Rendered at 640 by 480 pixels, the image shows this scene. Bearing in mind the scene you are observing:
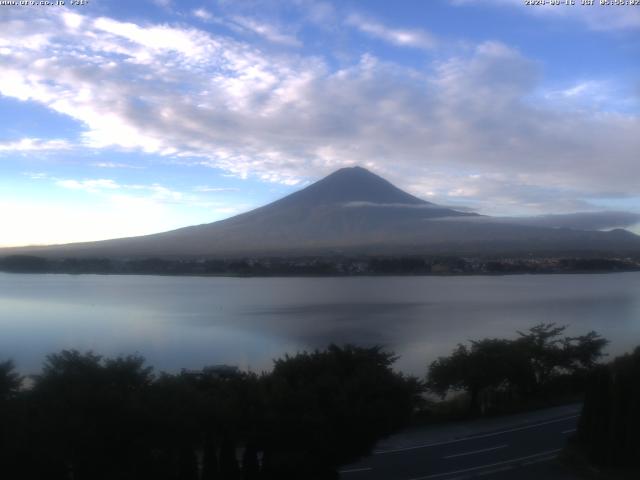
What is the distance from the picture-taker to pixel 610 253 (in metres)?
56.0

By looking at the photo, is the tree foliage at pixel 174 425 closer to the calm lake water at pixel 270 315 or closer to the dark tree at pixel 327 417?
the dark tree at pixel 327 417

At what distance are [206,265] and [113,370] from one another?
38.3 m

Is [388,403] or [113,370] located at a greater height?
[113,370]

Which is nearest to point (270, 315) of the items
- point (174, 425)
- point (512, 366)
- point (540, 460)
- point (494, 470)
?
point (512, 366)

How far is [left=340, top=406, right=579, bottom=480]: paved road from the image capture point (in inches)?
274

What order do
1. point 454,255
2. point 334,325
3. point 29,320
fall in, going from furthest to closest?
point 454,255, point 334,325, point 29,320

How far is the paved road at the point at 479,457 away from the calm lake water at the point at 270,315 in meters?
5.01

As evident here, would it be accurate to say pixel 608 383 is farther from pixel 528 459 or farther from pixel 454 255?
pixel 454 255

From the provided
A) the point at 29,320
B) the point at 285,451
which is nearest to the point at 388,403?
the point at 285,451

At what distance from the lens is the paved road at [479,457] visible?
696 centimetres

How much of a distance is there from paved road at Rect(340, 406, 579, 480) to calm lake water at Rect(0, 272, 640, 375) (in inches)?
197

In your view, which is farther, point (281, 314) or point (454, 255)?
point (454, 255)

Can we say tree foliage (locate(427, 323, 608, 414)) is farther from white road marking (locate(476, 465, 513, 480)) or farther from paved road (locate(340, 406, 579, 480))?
white road marking (locate(476, 465, 513, 480))

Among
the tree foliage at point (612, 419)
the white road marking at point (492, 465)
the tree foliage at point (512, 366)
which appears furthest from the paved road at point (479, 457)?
the tree foliage at point (512, 366)
